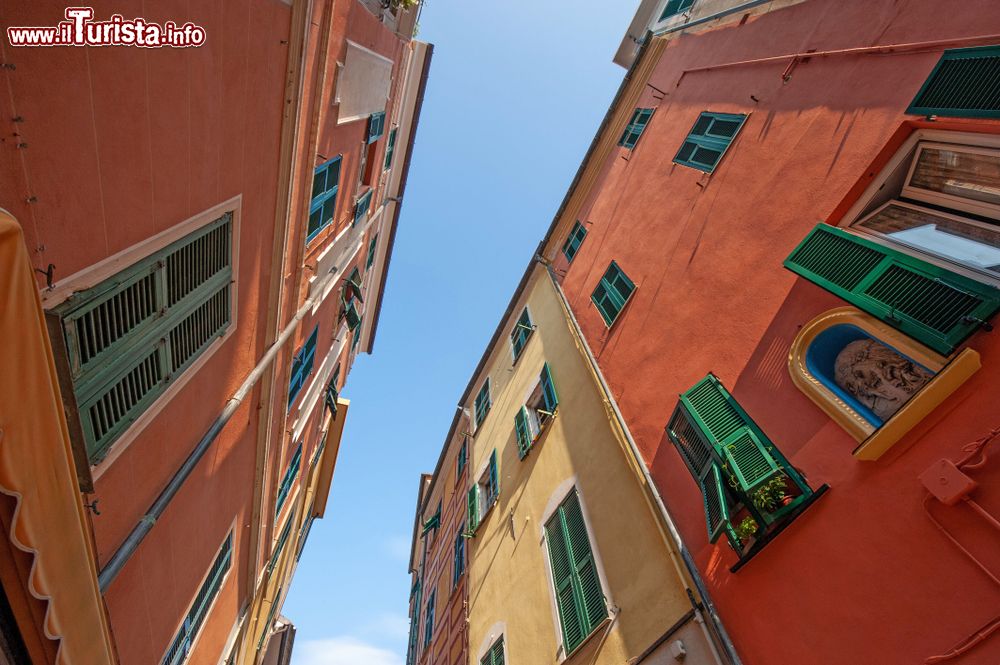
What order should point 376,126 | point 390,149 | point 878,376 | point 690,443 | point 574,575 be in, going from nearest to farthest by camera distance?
point 878,376 → point 690,443 → point 574,575 → point 376,126 → point 390,149

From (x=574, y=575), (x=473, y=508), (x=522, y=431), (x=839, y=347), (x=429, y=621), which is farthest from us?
(x=429, y=621)

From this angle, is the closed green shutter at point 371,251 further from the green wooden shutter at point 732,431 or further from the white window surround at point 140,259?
the green wooden shutter at point 732,431

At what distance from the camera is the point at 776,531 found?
3674mm

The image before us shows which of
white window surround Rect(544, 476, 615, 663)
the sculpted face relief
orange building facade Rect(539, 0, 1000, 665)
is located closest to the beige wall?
white window surround Rect(544, 476, 615, 663)

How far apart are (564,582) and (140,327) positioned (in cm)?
537

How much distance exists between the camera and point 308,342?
900 centimetres

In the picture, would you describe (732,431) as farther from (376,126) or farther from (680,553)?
(376,126)

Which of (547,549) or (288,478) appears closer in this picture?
(547,549)

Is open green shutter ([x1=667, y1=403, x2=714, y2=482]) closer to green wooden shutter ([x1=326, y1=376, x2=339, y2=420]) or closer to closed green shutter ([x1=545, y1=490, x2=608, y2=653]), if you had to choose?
closed green shutter ([x1=545, y1=490, x2=608, y2=653])

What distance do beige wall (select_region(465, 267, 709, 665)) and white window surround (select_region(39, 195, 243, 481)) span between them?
16.1ft

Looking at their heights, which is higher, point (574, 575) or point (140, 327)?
point (140, 327)

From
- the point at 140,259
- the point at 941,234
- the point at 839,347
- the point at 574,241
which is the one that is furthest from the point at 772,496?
the point at 574,241

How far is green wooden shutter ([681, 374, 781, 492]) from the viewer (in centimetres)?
379

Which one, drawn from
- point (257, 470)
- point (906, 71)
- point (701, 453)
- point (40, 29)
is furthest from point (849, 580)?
point (257, 470)
